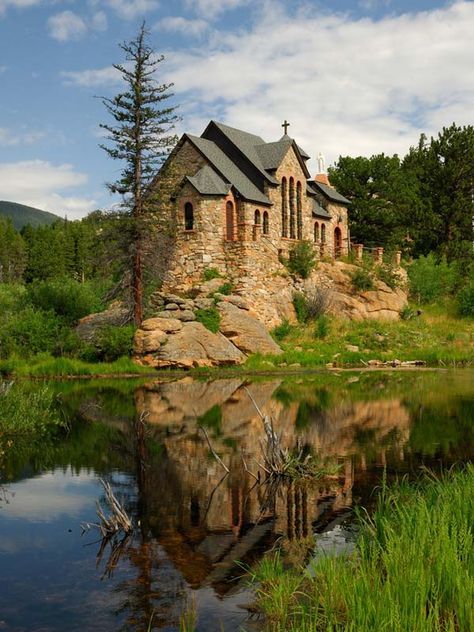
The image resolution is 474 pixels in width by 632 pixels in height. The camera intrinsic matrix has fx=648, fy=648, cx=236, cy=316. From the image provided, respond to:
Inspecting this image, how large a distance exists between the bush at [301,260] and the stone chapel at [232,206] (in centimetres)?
79

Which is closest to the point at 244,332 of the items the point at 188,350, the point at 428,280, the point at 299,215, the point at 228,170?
the point at 188,350

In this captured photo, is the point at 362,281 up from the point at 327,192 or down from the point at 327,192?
down

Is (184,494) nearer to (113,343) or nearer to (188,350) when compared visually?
(188,350)

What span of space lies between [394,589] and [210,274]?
35.6 metres

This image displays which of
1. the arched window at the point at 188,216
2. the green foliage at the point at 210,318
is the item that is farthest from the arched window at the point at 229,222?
the green foliage at the point at 210,318

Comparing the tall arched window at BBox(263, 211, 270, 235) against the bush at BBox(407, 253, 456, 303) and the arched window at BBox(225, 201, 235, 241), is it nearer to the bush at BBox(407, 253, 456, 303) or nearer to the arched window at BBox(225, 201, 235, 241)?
the arched window at BBox(225, 201, 235, 241)

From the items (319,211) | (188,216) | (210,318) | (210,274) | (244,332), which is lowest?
(244,332)

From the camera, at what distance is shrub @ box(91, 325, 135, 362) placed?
34.1 meters

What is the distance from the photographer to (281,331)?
40.2 metres

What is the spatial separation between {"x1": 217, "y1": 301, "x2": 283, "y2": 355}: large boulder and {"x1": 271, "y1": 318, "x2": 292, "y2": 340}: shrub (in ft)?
7.37

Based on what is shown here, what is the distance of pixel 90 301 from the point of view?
132 ft

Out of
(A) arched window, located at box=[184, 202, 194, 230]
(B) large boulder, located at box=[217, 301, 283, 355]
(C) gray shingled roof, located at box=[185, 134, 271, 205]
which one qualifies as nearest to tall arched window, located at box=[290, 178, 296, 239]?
(C) gray shingled roof, located at box=[185, 134, 271, 205]

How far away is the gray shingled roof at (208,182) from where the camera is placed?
41.5 metres

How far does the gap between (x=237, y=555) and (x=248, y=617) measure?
6.29 feet
